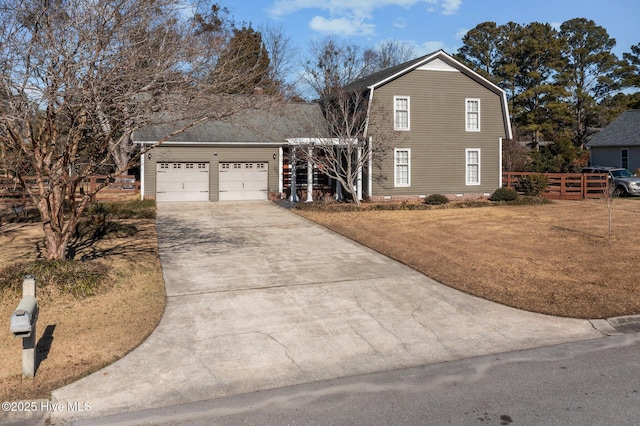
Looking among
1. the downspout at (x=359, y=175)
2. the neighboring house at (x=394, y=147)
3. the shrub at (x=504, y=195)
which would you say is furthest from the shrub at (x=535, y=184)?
the downspout at (x=359, y=175)

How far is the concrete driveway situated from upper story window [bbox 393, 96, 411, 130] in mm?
13266

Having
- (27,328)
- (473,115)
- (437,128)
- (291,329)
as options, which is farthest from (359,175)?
(27,328)

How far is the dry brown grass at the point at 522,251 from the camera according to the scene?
857 cm

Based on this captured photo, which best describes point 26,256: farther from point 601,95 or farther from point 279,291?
point 601,95

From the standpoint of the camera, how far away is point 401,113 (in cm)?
2412

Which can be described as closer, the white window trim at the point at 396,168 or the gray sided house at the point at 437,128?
the gray sided house at the point at 437,128

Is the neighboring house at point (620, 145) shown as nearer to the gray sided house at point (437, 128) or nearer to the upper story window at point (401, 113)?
the gray sided house at point (437, 128)

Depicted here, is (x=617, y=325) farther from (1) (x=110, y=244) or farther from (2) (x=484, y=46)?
(2) (x=484, y=46)

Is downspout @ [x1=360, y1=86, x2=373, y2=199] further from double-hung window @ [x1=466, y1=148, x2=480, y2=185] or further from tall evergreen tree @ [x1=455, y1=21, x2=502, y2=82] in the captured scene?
tall evergreen tree @ [x1=455, y1=21, x2=502, y2=82]

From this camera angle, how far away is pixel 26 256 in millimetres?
11633

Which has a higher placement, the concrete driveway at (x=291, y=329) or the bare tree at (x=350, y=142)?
the bare tree at (x=350, y=142)

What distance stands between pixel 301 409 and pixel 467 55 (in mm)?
52905

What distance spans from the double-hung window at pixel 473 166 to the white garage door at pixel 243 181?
9.94m

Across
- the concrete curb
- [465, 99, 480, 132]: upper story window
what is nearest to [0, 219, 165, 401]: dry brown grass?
the concrete curb
